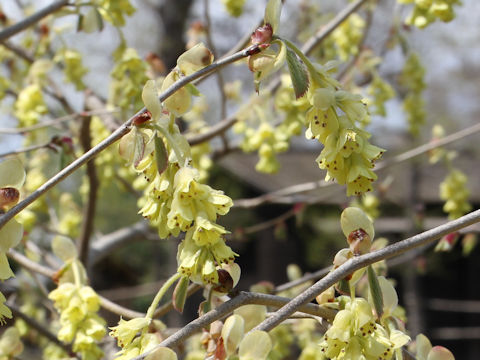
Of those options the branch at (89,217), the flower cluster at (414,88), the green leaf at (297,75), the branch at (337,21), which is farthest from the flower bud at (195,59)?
the flower cluster at (414,88)

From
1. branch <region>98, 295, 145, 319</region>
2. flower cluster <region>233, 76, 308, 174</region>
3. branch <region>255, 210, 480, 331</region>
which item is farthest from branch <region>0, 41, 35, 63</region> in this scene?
branch <region>255, 210, 480, 331</region>

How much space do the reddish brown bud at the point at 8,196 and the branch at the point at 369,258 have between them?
1.31ft

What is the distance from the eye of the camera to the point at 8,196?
885 millimetres

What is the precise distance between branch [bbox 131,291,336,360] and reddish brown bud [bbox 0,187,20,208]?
29 centimetres

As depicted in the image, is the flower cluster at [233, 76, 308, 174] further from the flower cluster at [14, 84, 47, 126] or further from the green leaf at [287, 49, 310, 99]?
the green leaf at [287, 49, 310, 99]

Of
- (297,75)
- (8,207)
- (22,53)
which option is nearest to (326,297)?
(297,75)

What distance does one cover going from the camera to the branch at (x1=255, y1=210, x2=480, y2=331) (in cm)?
75

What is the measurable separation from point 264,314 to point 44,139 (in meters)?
1.74

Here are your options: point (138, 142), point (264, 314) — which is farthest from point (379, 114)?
point (138, 142)

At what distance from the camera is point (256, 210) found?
9.24 metres

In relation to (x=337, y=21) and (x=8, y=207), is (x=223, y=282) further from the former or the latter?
(x=337, y=21)

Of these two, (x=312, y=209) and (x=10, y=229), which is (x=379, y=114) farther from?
(x=312, y=209)

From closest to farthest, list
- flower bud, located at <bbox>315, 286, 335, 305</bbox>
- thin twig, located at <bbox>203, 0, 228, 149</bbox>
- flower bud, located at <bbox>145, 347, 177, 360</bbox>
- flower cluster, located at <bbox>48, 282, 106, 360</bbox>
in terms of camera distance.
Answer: flower bud, located at <bbox>145, 347, 177, 360</bbox> → flower bud, located at <bbox>315, 286, 335, 305</bbox> → flower cluster, located at <bbox>48, 282, 106, 360</bbox> → thin twig, located at <bbox>203, 0, 228, 149</bbox>

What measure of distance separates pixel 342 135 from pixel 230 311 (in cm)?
28
